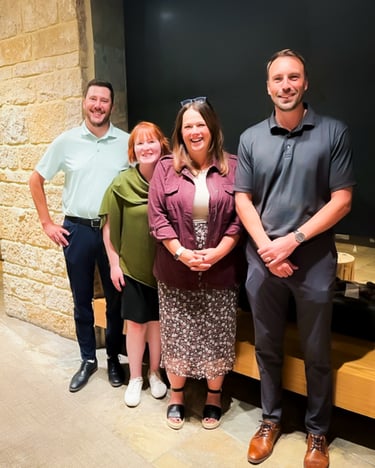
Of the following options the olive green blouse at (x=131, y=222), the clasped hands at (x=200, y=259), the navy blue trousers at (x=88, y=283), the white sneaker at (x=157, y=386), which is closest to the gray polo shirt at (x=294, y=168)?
the clasped hands at (x=200, y=259)

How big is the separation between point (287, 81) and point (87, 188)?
1.27 metres

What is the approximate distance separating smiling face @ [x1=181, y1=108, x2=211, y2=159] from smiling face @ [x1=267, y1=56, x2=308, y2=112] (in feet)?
1.23

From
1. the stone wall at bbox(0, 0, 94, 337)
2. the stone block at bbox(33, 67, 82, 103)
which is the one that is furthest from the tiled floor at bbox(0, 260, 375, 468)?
the stone block at bbox(33, 67, 82, 103)

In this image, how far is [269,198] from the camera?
1.89 metres

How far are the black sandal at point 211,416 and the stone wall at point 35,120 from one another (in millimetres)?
1385

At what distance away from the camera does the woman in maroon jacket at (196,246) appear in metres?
2.05

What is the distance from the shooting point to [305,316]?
1901mm

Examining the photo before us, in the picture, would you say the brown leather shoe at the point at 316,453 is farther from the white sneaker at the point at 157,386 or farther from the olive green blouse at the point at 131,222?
the olive green blouse at the point at 131,222

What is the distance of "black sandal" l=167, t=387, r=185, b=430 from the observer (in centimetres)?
229

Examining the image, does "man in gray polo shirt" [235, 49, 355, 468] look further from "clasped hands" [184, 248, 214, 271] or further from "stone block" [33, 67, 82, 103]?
"stone block" [33, 67, 82, 103]

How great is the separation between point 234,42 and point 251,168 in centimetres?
99

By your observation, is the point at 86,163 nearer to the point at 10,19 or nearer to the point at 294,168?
the point at 294,168

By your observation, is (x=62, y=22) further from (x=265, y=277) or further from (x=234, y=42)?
(x=265, y=277)

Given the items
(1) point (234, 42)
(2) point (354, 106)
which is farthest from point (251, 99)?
(2) point (354, 106)
